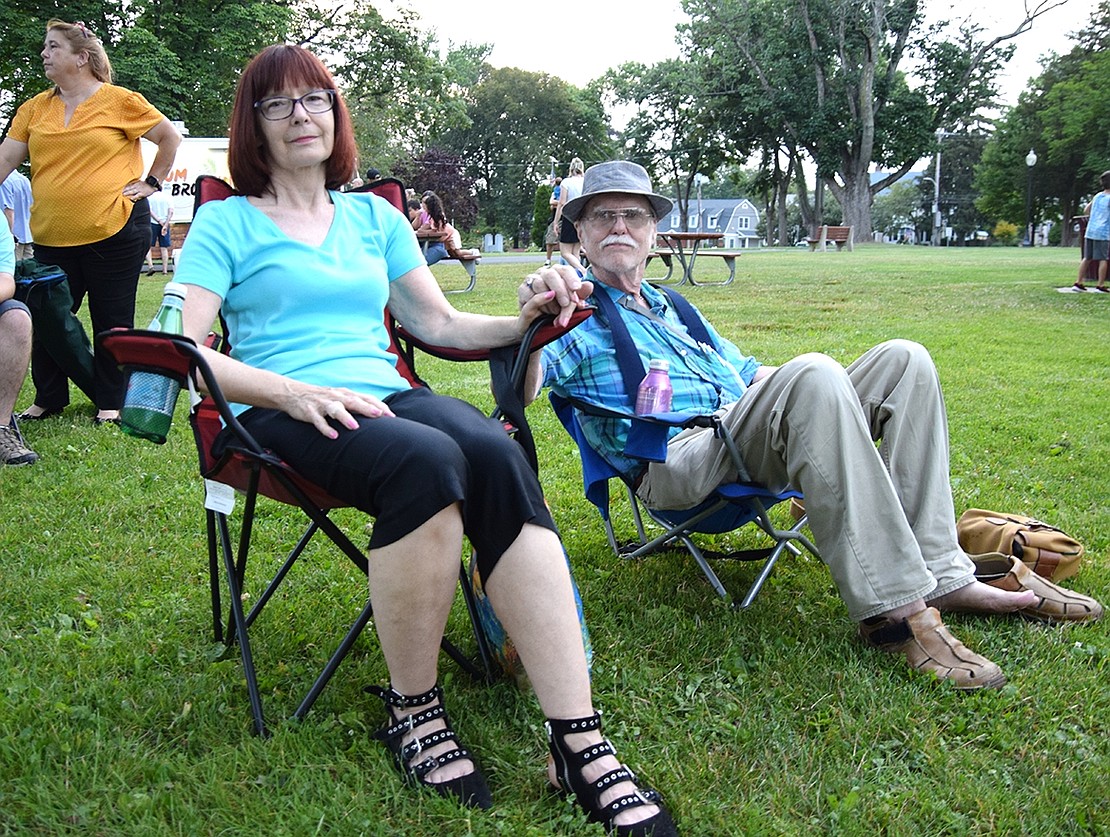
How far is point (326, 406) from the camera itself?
2031 mm

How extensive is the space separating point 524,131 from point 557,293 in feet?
210

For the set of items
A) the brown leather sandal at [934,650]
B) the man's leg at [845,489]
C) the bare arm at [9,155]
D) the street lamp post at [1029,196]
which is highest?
the street lamp post at [1029,196]

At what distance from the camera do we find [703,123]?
50156 millimetres

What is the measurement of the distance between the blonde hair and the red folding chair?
3.12m

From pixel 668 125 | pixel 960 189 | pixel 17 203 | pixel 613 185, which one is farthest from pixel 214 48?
pixel 960 189

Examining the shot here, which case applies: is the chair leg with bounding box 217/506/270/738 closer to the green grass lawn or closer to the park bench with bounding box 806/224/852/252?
the green grass lawn

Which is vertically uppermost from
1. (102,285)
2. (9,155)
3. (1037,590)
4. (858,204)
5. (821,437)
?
(858,204)

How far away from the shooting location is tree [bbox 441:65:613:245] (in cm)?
6234

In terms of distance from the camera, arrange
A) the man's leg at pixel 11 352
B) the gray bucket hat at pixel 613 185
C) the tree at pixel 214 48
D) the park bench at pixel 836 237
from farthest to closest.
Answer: the park bench at pixel 836 237, the tree at pixel 214 48, the man's leg at pixel 11 352, the gray bucket hat at pixel 613 185

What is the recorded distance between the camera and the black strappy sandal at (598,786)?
1.82m

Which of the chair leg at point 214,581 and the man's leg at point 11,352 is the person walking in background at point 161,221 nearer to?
the man's leg at point 11,352

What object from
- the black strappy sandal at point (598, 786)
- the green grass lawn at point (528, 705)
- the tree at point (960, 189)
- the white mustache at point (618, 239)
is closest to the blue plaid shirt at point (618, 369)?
the white mustache at point (618, 239)

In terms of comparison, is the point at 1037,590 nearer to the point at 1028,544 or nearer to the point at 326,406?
the point at 1028,544

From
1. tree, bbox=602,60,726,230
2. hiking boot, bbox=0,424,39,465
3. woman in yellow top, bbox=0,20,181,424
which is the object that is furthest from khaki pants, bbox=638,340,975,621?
tree, bbox=602,60,726,230
